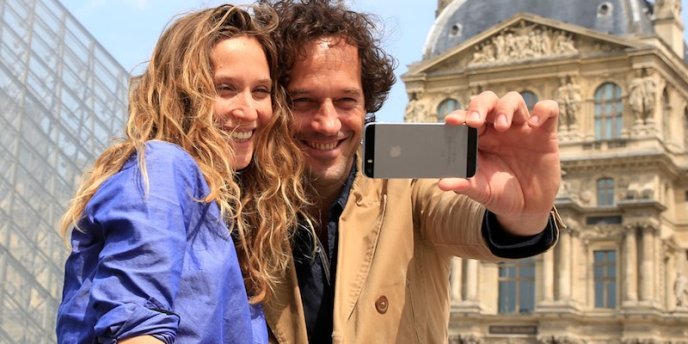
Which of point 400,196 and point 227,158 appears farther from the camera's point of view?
point 400,196

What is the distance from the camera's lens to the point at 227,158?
2320 millimetres

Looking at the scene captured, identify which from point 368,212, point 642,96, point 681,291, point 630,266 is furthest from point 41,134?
point 681,291

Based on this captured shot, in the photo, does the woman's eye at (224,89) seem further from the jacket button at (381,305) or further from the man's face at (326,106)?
the jacket button at (381,305)

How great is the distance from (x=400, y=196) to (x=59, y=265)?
47.7 feet

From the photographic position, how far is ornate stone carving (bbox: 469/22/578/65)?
36531 millimetres

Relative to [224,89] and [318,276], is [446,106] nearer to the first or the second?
[318,276]

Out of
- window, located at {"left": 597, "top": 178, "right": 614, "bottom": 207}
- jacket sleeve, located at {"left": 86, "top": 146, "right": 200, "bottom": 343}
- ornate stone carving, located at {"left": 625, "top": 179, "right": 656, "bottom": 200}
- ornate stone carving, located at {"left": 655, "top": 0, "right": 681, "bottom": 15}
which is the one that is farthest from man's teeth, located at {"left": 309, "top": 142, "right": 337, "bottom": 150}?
ornate stone carving, located at {"left": 655, "top": 0, "right": 681, "bottom": 15}

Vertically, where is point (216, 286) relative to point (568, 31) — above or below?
above

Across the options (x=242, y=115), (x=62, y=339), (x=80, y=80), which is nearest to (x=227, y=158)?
(x=242, y=115)

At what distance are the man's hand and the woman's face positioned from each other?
1.82ft

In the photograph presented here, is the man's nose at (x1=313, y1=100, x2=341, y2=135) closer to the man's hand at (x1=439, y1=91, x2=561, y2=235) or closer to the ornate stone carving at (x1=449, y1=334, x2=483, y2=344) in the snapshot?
the man's hand at (x1=439, y1=91, x2=561, y2=235)

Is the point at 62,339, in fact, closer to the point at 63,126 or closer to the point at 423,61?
the point at 63,126

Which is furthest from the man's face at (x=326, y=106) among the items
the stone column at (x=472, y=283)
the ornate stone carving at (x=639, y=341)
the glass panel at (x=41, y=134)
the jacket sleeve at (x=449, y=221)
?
the stone column at (x=472, y=283)

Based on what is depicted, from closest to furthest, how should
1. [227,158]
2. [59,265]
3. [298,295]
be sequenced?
[227,158]
[298,295]
[59,265]
